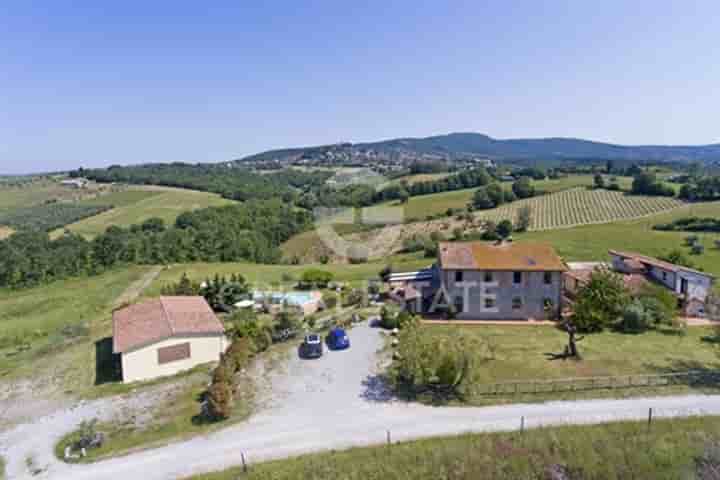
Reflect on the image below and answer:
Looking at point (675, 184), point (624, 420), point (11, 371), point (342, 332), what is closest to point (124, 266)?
point (11, 371)

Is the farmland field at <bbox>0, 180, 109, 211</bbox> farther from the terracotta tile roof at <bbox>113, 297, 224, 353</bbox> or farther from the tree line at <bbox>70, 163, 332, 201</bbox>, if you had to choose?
the terracotta tile roof at <bbox>113, 297, 224, 353</bbox>

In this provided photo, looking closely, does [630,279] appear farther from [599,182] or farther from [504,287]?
[599,182]

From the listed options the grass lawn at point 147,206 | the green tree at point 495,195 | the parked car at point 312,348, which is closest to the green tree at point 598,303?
the parked car at point 312,348

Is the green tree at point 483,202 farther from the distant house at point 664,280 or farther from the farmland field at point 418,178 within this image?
the distant house at point 664,280

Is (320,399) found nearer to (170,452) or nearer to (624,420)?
(170,452)

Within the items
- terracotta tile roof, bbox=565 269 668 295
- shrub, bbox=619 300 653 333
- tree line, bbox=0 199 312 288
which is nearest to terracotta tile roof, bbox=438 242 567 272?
terracotta tile roof, bbox=565 269 668 295

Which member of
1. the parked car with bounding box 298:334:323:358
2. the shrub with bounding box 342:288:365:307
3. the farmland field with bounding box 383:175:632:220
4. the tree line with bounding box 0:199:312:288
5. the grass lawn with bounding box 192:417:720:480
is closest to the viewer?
the grass lawn with bounding box 192:417:720:480
